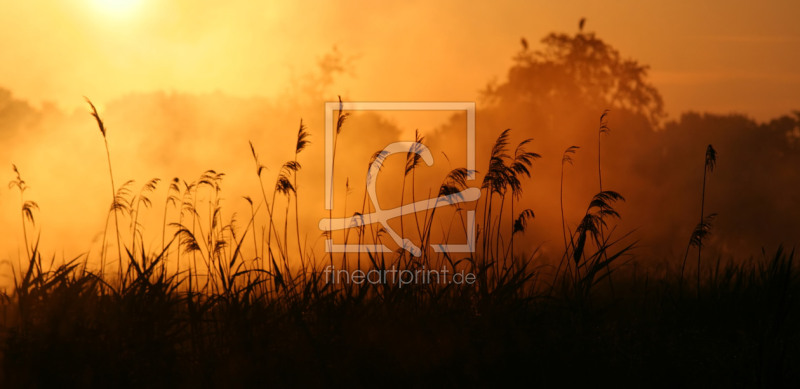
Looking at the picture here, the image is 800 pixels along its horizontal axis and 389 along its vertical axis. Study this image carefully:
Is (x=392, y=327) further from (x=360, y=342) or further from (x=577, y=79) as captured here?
(x=577, y=79)

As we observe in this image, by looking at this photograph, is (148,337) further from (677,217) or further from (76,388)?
(677,217)

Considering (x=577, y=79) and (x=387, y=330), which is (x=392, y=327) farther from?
(x=577, y=79)

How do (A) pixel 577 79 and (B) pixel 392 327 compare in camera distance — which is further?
(A) pixel 577 79

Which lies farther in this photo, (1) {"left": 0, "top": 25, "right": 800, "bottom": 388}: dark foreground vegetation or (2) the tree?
(2) the tree

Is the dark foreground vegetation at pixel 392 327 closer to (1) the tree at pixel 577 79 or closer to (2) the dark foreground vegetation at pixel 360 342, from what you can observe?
(2) the dark foreground vegetation at pixel 360 342

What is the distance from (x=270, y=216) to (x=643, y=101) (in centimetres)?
1820

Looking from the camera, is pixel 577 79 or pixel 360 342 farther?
pixel 577 79

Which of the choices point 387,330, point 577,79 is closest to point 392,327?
point 387,330

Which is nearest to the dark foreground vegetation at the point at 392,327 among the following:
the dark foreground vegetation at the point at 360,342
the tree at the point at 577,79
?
the dark foreground vegetation at the point at 360,342

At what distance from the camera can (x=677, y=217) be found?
64.6 ft

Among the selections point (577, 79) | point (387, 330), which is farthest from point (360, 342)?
point (577, 79)

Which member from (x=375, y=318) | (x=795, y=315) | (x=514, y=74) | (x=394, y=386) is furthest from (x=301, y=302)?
(x=514, y=74)

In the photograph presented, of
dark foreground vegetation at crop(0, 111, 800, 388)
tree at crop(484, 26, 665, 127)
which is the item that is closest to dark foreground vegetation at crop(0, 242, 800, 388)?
dark foreground vegetation at crop(0, 111, 800, 388)

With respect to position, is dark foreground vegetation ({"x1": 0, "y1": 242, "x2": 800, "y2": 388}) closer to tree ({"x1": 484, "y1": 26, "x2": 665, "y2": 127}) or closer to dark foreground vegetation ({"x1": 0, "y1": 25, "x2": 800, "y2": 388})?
dark foreground vegetation ({"x1": 0, "y1": 25, "x2": 800, "y2": 388})
